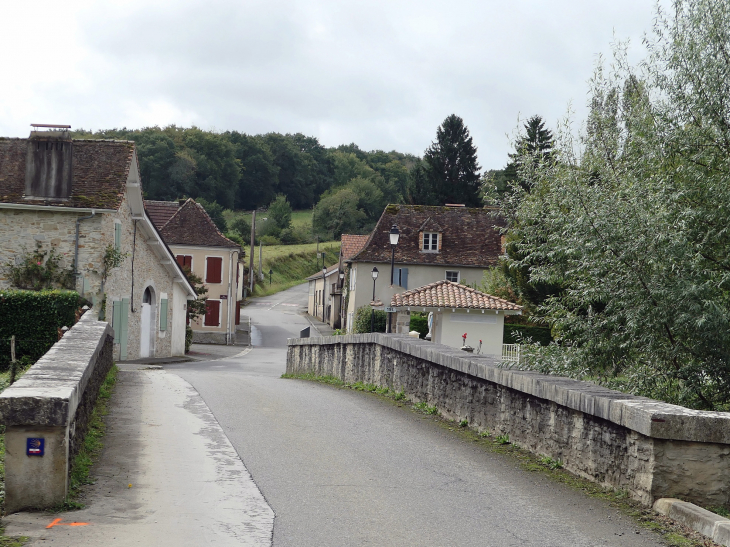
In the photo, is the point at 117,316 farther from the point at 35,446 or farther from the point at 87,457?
the point at 35,446

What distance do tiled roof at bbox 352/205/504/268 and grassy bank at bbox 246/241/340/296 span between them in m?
36.6

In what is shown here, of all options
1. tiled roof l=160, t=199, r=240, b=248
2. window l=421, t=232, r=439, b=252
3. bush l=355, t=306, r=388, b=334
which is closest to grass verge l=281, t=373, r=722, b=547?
bush l=355, t=306, r=388, b=334

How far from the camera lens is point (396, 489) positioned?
638 cm

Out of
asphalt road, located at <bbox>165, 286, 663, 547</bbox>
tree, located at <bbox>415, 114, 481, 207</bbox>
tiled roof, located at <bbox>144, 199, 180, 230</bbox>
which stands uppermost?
tree, located at <bbox>415, 114, 481, 207</bbox>

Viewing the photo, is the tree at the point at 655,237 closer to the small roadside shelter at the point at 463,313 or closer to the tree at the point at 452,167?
the small roadside shelter at the point at 463,313

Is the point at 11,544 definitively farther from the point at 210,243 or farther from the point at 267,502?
the point at 210,243

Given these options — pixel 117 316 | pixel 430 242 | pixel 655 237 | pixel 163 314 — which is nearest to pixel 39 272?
pixel 117 316

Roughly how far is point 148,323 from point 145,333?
18.2 inches

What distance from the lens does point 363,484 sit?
650 cm

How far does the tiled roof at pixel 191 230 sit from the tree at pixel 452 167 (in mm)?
32809

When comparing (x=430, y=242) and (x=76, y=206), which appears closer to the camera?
(x=76, y=206)

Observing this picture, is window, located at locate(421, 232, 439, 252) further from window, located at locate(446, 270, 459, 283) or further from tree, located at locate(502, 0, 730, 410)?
tree, located at locate(502, 0, 730, 410)

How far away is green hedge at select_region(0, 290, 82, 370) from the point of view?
22.0 metres

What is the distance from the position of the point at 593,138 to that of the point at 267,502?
758 centimetres
